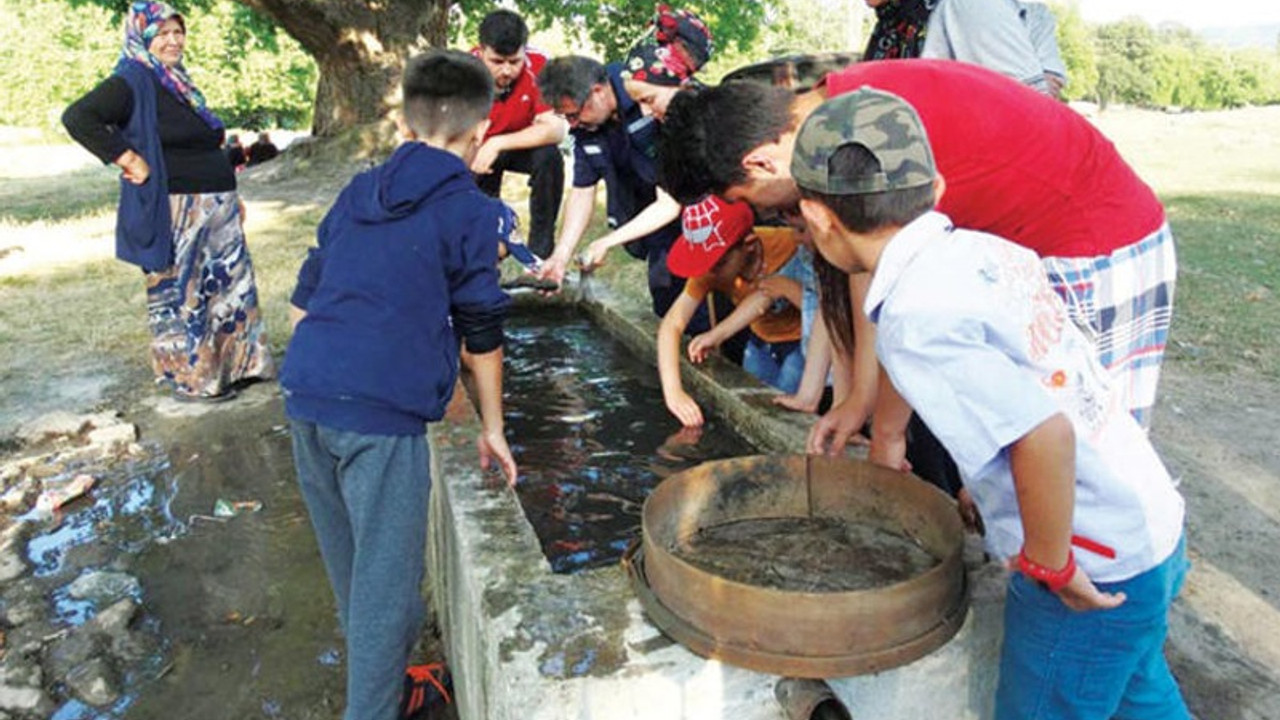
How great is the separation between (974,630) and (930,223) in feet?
2.82

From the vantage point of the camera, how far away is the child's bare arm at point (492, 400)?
97.7 inches

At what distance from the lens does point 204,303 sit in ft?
16.7

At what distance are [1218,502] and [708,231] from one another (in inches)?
95.9

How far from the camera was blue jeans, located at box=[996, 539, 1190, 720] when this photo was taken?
164 cm

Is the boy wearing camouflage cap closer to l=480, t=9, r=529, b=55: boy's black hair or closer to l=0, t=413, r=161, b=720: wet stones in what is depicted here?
l=0, t=413, r=161, b=720: wet stones

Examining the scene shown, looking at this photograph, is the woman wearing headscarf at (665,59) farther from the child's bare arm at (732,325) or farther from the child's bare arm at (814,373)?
the child's bare arm at (814,373)

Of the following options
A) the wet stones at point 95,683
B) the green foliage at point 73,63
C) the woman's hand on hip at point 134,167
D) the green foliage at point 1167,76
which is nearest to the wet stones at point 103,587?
the wet stones at point 95,683

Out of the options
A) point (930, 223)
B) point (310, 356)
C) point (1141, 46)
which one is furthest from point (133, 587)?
point (1141, 46)

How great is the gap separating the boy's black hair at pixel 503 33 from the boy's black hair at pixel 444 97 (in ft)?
9.03

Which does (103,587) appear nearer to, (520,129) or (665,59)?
(665,59)

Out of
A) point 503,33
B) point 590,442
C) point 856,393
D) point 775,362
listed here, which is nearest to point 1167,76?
point 503,33

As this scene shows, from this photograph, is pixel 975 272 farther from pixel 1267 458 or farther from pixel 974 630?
pixel 1267 458

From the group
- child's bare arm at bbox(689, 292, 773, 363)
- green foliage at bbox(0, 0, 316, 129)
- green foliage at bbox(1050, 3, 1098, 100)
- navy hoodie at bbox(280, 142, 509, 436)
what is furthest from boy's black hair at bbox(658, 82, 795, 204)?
green foliage at bbox(1050, 3, 1098, 100)

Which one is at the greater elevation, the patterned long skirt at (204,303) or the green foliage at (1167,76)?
the patterned long skirt at (204,303)
